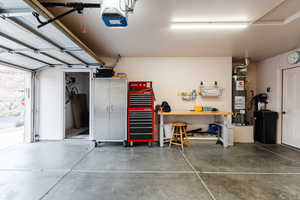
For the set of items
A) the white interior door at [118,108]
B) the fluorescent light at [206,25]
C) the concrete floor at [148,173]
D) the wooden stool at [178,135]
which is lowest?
the concrete floor at [148,173]

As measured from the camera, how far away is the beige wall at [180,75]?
4875 mm

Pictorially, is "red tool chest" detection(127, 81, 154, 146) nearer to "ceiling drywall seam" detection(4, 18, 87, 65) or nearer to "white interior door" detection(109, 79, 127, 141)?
"white interior door" detection(109, 79, 127, 141)

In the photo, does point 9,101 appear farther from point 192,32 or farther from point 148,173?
point 192,32

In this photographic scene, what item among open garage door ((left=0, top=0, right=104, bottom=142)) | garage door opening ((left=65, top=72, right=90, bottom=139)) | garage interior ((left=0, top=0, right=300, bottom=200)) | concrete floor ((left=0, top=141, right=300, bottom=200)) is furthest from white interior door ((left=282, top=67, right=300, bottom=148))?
garage door opening ((left=65, top=72, right=90, bottom=139))

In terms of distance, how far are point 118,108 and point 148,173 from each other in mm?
2137

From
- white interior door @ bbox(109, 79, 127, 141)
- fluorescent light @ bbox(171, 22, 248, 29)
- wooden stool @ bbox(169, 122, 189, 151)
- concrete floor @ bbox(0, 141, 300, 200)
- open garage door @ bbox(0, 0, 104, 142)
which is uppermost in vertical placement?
fluorescent light @ bbox(171, 22, 248, 29)

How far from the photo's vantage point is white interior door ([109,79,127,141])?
4230mm

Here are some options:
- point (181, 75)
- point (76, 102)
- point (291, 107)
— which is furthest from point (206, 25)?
point (76, 102)

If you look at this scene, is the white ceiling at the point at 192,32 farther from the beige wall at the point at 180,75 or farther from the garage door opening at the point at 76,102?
the garage door opening at the point at 76,102

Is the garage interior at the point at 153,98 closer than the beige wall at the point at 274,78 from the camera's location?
Yes

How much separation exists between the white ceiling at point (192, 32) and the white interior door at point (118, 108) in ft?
3.40

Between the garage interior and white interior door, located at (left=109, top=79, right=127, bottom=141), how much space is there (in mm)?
30

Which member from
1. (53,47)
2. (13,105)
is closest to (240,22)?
(53,47)

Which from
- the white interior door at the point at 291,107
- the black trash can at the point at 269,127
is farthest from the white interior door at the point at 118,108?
the white interior door at the point at 291,107
